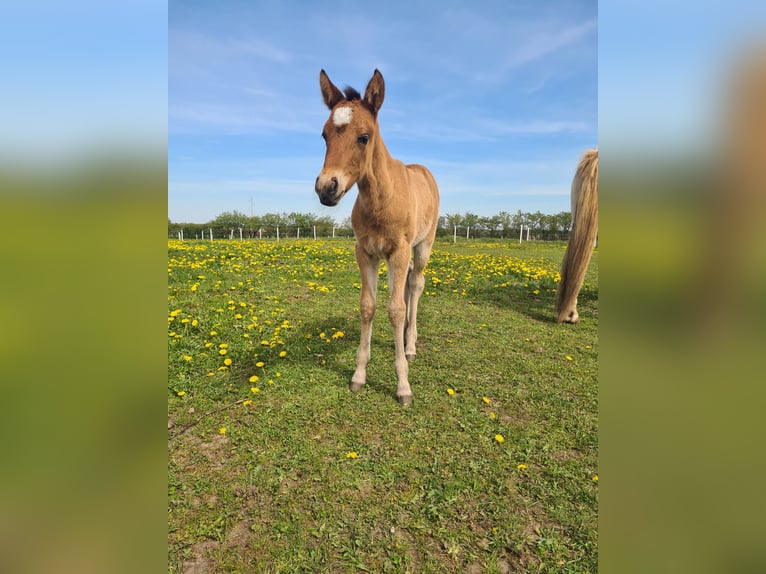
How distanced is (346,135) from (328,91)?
0.58 m

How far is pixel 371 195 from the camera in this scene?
138 inches

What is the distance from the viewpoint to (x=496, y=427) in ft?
10.7

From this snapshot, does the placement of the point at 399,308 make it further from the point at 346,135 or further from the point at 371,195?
the point at 346,135

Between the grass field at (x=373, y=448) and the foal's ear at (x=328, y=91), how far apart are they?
9.31ft

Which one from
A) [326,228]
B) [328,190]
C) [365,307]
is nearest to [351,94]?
[328,190]

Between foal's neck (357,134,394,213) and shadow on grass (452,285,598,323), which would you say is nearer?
foal's neck (357,134,394,213)

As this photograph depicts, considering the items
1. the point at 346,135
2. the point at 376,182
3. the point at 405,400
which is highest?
the point at 346,135

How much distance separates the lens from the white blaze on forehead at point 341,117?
2.91 metres

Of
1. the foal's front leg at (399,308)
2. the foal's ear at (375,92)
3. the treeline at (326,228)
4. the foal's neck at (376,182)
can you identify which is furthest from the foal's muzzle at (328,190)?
the treeline at (326,228)

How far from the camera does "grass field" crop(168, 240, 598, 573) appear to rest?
6.78 feet

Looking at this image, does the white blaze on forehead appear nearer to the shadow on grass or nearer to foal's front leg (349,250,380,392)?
foal's front leg (349,250,380,392)

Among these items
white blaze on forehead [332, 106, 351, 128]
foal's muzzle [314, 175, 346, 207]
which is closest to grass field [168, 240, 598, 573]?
foal's muzzle [314, 175, 346, 207]
